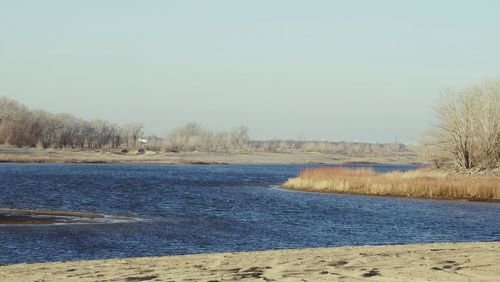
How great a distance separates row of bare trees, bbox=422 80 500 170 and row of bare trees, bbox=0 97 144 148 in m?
104

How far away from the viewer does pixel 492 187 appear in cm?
4784

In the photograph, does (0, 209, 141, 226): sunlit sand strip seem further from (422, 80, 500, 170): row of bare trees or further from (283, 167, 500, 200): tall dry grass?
(422, 80, 500, 170): row of bare trees

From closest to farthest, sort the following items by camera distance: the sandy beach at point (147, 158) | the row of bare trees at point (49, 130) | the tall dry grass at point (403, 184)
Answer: the tall dry grass at point (403, 184) → the sandy beach at point (147, 158) → the row of bare trees at point (49, 130)

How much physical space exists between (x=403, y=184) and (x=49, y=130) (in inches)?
4832

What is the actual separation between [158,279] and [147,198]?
117ft

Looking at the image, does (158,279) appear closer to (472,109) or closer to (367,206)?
(367,206)

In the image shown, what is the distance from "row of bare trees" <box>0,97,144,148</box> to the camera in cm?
15225

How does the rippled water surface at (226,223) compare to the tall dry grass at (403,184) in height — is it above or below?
below

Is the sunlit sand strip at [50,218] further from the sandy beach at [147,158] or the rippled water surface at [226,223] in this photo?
the sandy beach at [147,158]

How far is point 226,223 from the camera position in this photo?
3194cm

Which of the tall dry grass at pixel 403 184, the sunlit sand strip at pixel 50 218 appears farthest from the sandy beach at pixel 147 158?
the sunlit sand strip at pixel 50 218

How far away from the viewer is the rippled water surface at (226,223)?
23.3 metres

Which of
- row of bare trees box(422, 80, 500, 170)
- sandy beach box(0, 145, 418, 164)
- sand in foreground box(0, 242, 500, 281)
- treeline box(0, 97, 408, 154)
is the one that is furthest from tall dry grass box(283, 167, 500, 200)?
treeline box(0, 97, 408, 154)

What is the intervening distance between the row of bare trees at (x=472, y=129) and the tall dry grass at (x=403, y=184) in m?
2.71
